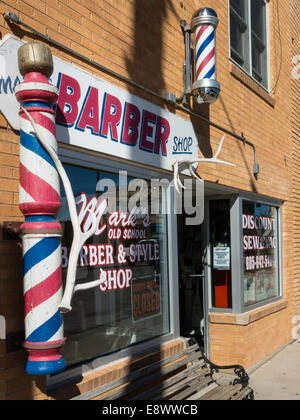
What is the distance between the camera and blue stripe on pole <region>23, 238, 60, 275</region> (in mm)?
2795

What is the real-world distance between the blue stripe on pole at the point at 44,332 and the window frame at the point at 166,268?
0.73 metres

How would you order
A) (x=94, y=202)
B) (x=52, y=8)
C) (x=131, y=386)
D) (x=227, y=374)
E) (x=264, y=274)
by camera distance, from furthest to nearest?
(x=264, y=274) < (x=227, y=374) < (x=94, y=202) < (x=131, y=386) < (x=52, y=8)

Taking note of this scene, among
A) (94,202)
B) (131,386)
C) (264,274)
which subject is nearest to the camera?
(131,386)

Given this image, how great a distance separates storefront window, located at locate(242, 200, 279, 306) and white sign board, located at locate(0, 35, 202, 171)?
2.57 m

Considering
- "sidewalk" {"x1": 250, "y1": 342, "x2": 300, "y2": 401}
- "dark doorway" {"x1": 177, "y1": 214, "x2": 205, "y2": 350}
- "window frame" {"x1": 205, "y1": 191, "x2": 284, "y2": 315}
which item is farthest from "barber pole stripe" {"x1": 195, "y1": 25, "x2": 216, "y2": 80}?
"sidewalk" {"x1": 250, "y1": 342, "x2": 300, "y2": 401}

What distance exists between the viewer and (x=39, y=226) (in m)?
2.80

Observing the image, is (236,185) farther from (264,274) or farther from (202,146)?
(264,274)

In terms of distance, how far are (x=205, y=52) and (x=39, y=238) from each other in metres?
3.47

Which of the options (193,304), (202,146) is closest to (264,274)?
(193,304)

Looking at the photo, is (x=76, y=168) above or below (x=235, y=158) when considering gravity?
below

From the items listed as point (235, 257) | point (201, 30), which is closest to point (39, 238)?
point (201, 30)

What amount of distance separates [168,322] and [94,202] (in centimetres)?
173

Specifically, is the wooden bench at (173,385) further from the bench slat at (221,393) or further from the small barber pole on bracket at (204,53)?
the small barber pole on bracket at (204,53)
